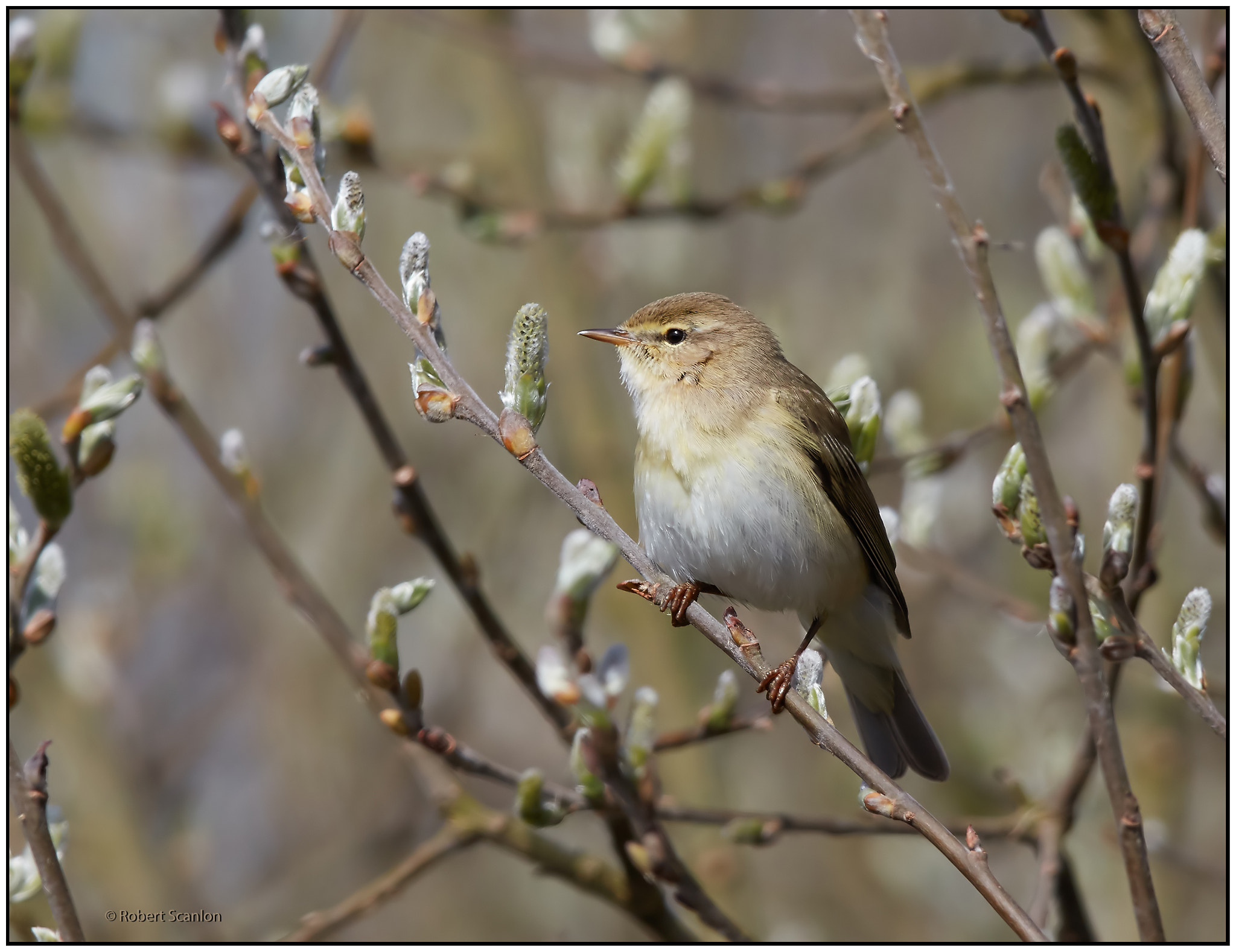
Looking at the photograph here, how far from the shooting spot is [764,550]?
3.14m

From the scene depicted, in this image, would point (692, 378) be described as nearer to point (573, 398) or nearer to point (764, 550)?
point (764, 550)

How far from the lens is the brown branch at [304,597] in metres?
2.51

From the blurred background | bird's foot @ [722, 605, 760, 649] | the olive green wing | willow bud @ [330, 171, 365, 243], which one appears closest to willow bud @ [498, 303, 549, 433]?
willow bud @ [330, 171, 365, 243]

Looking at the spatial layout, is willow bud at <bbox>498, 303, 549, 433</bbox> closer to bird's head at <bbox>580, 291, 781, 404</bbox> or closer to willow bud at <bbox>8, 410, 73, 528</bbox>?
willow bud at <bbox>8, 410, 73, 528</bbox>

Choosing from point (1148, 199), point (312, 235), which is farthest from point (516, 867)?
point (1148, 199)

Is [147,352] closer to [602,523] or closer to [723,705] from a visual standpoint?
[602,523]

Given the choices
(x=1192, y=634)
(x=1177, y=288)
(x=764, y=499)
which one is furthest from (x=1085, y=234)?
(x=1192, y=634)

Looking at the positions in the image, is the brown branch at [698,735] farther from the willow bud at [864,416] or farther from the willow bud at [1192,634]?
the willow bud at [1192,634]

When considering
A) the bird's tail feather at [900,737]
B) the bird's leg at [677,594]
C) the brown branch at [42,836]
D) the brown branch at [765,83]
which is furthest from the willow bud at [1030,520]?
the brown branch at [765,83]

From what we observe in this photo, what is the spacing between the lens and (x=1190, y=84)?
1.84m

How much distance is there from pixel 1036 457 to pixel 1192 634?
53 cm

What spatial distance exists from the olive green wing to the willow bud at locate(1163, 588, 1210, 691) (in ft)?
3.92

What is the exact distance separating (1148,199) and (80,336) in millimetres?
5076

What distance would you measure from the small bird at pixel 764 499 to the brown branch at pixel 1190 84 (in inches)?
49.0
